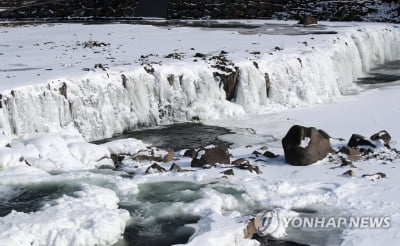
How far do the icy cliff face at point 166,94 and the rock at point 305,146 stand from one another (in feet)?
13.6

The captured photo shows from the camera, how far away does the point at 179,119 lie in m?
14.1

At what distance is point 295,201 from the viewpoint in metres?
8.38

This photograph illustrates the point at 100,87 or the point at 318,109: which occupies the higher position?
the point at 100,87

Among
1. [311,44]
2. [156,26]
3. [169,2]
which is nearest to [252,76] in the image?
[311,44]

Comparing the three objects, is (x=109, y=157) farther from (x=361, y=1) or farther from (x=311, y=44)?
(x=361, y=1)

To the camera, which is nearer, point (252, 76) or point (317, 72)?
point (252, 76)

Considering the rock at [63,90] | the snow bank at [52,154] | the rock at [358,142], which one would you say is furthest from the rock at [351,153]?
the rock at [63,90]

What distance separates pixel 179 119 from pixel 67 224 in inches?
279

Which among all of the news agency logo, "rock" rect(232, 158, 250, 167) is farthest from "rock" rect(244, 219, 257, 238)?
"rock" rect(232, 158, 250, 167)

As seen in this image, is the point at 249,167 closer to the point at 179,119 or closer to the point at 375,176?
the point at 375,176

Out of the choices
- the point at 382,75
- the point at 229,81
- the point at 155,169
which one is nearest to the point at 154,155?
the point at 155,169

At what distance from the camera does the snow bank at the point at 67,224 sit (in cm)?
691

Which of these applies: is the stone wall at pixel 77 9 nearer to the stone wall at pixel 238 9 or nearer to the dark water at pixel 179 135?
the stone wall at pixel 238 9

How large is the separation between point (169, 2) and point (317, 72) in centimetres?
1858
